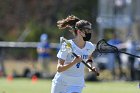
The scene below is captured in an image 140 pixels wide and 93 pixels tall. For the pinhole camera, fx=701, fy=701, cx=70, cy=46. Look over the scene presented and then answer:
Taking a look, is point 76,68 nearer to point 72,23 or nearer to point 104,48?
point 104,48

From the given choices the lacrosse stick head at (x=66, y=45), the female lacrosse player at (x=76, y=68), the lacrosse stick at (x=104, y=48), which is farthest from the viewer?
the lacrosse stick at (x=104, y=48)

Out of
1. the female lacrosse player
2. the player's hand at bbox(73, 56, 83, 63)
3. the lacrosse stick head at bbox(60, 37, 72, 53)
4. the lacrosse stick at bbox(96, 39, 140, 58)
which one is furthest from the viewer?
the lacrosse stick at bbox(96, 39, 140, 58)

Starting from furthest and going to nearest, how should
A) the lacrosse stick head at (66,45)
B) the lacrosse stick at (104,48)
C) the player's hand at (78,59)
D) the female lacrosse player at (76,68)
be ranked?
1. the lacrosse stick at (104,48)
2. the female lacrosse player at (76,68)
3. the lacrosse stick head at (66,45)
4. the player's hand at (78,59)

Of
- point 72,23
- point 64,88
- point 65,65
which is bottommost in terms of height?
point 64,88

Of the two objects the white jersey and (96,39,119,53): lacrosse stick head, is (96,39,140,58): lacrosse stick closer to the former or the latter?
(96,39,119,53): lacrosse stick head

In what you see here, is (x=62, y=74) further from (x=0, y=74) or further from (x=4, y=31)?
(x=4, y=31)

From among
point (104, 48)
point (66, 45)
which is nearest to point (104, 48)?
point (104, 48)

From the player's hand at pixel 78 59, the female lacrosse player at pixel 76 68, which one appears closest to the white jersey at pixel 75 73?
the female lacrosse player at pixel 76 68

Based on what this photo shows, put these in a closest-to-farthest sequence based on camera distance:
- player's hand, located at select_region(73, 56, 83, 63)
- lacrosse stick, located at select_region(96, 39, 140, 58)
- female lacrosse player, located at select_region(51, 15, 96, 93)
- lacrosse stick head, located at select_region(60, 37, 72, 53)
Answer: player's hand, located at select_region(73, 56, 83, 63), lacrosse stick head, located at select_region(60, 37, 72, 53), female lacrosse player, located at select_region(51, 15, 96, 93), lacrosse stick, located at select_region(96, 39, 140, 58)

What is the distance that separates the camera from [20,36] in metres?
45.6

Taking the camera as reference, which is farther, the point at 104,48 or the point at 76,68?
the point at 104,48

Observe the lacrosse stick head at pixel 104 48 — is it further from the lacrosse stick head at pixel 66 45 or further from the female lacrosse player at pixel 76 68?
the lacrosse stick head at pixel 66 45

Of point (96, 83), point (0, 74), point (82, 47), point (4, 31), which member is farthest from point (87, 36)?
point (4, 31)

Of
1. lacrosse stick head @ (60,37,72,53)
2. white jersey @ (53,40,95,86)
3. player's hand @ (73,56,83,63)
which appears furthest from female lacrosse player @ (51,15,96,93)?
player's hand @ (73,56,83,63)
